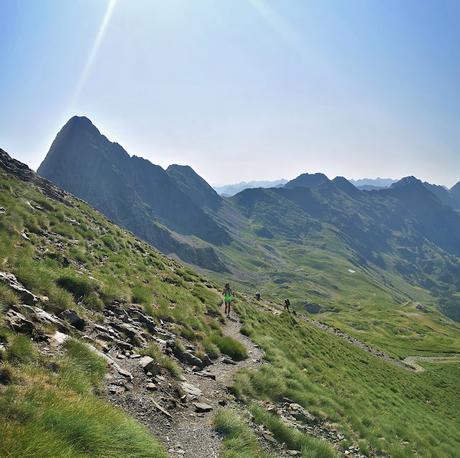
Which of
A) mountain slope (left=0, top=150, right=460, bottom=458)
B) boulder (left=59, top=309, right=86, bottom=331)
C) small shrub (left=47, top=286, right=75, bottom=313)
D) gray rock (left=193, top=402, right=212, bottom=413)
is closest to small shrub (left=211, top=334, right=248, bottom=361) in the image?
mountain slope (left=0, top=150, right=460, bottom=458)

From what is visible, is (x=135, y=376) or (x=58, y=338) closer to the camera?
(x=58, y=338)

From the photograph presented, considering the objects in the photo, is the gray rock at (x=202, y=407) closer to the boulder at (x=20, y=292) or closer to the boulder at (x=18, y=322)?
the boulder at (x=18, y=322)

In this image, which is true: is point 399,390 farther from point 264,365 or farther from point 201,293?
point 264,365

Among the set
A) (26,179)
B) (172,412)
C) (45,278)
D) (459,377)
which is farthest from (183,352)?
(459,377)

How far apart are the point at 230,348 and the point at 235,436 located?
10030 millimetres

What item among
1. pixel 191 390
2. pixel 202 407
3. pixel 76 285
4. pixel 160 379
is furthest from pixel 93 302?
pixel 202 407

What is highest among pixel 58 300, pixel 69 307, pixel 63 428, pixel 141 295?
pixel 141 295

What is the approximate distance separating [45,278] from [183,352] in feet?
24.2

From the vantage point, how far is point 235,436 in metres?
12.1

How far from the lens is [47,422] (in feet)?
25.7

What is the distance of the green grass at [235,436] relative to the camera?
1124cm

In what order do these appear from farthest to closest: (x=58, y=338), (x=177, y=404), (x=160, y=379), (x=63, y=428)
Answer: (x=160, y=379) → (x=177, y=404) → (x=58, y=338) → (x=63, y=428)

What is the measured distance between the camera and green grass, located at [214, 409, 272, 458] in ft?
36.9

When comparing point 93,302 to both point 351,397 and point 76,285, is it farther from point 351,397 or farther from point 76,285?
point 351,397
